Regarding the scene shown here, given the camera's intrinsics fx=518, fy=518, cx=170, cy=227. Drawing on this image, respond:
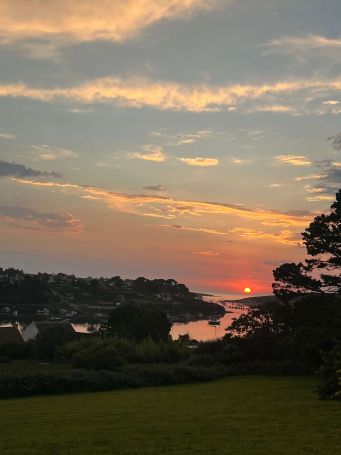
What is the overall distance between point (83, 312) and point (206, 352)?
303ft

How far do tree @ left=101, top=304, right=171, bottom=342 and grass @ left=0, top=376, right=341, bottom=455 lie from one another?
111 ft

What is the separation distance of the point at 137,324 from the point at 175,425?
143 feet

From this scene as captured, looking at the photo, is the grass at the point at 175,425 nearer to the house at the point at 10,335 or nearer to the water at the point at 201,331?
the house at the point at 10,335

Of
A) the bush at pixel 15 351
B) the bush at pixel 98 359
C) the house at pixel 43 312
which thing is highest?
the house at pixel 43 312

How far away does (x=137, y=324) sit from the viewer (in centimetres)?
5519

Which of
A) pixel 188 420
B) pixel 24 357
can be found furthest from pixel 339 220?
pixel 24 357

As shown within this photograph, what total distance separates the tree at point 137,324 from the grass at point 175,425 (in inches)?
1337

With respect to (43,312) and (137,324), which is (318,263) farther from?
(43,312)

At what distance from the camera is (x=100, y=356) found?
2930 centimetres

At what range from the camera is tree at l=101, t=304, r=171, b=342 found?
5391 centimetres

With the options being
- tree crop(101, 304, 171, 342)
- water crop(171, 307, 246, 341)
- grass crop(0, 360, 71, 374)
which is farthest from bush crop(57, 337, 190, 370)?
water crop(171, 307, 246, 341)

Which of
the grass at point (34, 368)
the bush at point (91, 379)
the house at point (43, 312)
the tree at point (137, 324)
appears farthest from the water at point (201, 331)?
the house at point (43, 312)

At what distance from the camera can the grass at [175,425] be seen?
958 cm

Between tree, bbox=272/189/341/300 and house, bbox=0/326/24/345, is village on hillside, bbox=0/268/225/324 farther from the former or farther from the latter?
tree, bbox=272/189/341/300
